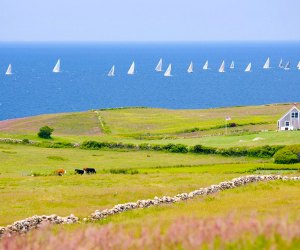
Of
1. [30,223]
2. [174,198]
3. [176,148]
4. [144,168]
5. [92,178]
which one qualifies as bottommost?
[30,223]

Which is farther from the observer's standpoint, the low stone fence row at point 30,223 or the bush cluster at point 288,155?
the bush cluster at point 288,155

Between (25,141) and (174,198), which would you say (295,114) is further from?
(174,198)

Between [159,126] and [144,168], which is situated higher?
[159,126]

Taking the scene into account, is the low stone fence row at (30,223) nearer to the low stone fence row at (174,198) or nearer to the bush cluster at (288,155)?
the low stone fence row at (174,198)

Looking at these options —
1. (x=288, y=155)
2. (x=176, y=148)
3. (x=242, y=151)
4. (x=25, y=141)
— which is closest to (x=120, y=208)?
(x=288, y=155)

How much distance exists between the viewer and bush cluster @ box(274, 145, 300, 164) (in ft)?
219

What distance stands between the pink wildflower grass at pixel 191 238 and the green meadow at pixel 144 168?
276 centimetres

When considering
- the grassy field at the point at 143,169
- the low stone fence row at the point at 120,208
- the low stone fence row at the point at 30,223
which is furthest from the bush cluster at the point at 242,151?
the low stone fence row at the point at 30,223

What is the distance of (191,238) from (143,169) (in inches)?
2111

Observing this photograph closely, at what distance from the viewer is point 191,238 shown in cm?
1088

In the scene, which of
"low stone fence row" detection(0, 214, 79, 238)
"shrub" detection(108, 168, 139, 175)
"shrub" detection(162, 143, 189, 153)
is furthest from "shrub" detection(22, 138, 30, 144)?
"low stone fence row" detection(0, 214, 79, 238)

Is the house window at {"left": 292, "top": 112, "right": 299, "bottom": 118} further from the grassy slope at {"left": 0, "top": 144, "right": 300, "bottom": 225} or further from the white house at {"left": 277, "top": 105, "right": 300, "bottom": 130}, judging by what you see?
the grassy slope at {"left": 0, "top": 144, "right": 300, "bottom": 225}

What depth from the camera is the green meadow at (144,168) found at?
3350cm

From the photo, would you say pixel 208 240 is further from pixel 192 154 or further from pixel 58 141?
pixel 58 141
